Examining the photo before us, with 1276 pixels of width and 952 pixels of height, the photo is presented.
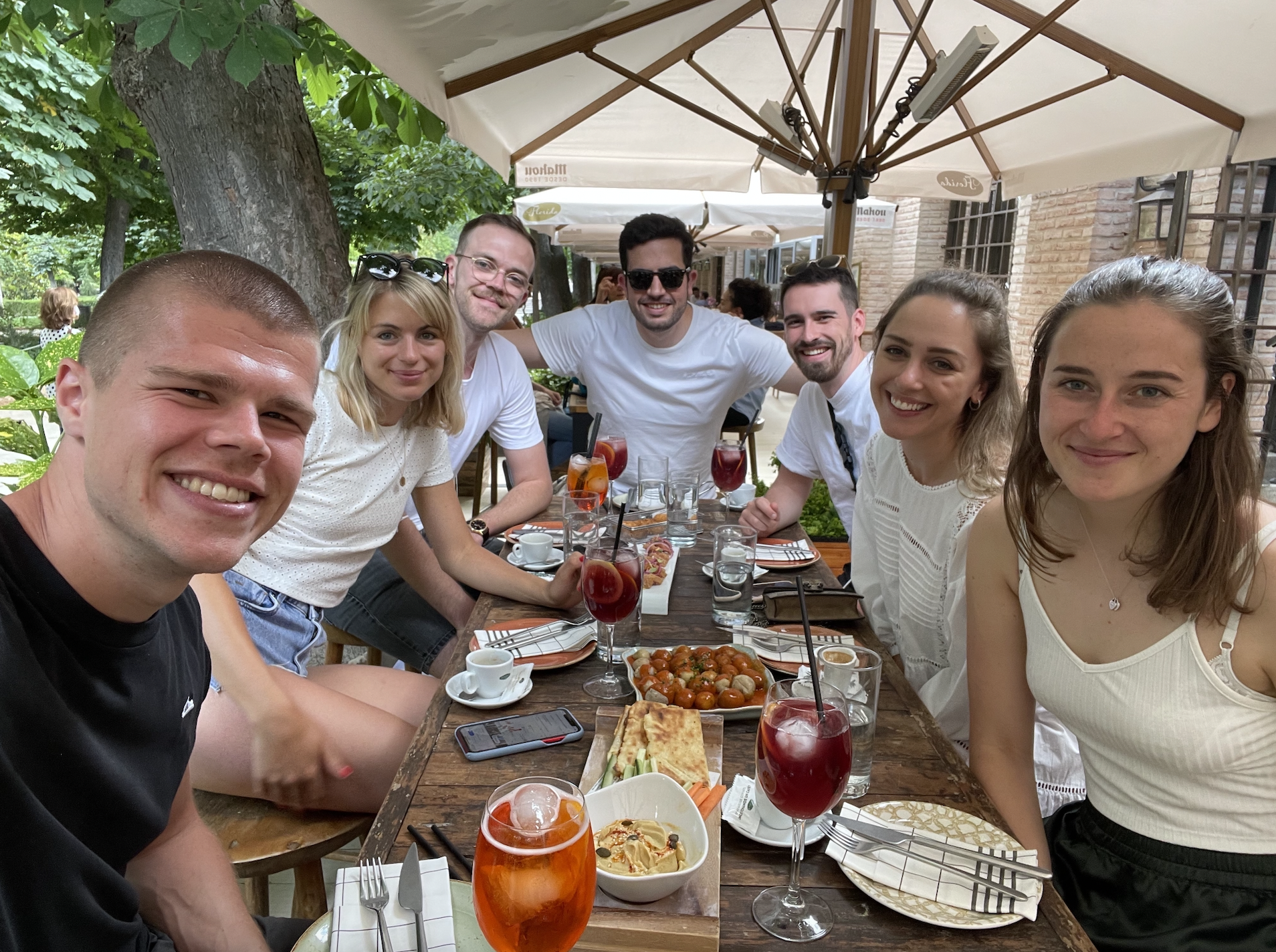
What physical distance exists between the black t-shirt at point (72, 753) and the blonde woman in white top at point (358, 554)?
609 mm

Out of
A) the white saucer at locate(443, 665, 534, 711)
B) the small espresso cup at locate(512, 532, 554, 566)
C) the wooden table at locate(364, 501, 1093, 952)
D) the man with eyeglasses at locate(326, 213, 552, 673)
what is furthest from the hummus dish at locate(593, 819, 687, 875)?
the man with eyeglasses at locate(326, 213, 552, 673)

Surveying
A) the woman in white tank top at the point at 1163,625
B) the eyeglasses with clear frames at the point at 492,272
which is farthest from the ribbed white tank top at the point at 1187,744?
the eyeglasses with clear frames at the point at 492,272

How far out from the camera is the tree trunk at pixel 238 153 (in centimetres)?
359

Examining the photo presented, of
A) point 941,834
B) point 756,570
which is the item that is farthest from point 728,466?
point 941,834

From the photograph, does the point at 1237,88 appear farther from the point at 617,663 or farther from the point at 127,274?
the point at 127,274

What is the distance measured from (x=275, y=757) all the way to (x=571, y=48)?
3275mm

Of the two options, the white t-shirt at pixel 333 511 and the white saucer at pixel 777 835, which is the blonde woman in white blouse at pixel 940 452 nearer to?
the white saucer at pixel 777 835

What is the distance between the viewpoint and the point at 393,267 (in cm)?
267

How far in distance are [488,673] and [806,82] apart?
14.9ft

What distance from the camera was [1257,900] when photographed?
1.50m

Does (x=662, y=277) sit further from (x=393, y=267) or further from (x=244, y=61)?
(x=244, y=61)

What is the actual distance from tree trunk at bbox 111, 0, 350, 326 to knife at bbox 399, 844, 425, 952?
3.10 m

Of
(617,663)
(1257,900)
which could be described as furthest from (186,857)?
(1257,900)

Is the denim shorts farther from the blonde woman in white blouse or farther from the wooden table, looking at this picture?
the blonde woman in white blouse
